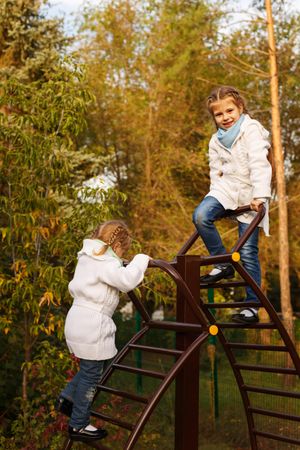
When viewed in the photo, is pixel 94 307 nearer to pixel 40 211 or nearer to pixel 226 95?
pixel 226 95

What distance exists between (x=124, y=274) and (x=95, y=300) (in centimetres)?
23

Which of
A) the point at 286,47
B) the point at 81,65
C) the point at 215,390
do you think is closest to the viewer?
the point at 81,65

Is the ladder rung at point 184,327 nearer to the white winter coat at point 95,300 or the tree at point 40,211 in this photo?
the white winter coat at point 95,300

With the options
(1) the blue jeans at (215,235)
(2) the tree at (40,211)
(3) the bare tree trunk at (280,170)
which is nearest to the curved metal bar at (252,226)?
(1) the blue jeans at (215,235)

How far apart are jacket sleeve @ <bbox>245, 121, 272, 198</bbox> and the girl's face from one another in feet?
0.39

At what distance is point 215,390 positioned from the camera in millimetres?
9164

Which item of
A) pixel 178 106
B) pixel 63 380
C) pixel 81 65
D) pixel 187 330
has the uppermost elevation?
pixel 178 106

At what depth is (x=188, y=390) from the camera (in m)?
3.86

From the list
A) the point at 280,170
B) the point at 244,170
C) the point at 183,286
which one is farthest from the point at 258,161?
the point at 280,170

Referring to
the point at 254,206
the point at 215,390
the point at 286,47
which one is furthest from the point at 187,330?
the point at 286,47

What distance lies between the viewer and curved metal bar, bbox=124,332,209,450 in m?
3.38

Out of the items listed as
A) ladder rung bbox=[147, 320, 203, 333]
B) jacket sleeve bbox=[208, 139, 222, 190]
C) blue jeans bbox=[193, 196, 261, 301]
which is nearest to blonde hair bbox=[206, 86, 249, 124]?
jacket sleeve bbox=[208, 139, 222, 190]

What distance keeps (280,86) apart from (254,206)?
1270cm

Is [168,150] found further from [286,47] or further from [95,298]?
[95,298]
